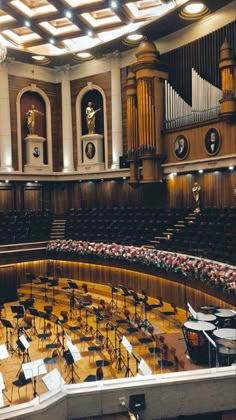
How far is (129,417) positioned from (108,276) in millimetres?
8185

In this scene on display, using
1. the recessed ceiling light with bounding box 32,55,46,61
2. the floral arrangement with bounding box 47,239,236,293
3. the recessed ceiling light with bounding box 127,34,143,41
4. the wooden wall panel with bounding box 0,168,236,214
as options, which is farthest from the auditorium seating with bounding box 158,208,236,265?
the recessed ceiling light with bounding box 32,55,46,61

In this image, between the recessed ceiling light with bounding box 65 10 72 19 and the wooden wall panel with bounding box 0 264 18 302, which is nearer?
the recessed ceiling light with bounding box 65 10 72 19

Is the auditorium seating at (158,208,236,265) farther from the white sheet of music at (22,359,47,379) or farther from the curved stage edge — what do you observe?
the white sheet of music at (22,359,47,379)

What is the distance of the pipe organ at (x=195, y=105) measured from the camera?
38.9 feet

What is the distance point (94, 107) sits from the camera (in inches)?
682

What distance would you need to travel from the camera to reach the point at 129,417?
5.46 m

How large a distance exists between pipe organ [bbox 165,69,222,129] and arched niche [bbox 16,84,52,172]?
6248 mm

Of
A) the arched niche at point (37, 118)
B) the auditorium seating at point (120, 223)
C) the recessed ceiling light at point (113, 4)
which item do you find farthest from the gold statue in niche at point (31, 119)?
the recessed ceiling light at point (113, 4)

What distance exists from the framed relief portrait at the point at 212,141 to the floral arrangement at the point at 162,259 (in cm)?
323

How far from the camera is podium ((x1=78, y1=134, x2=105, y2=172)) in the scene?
54.9 feet

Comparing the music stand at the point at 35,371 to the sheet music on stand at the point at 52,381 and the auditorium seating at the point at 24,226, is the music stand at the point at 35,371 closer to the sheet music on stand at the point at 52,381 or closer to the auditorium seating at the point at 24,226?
the sheet music on stand at the point at 52,381

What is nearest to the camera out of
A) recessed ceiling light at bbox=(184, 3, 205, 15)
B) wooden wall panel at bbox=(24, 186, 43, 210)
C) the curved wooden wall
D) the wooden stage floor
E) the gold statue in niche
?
the wooden stage floor

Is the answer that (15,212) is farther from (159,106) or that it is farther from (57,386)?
(57,386)

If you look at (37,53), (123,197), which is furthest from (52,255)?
(37,53)
